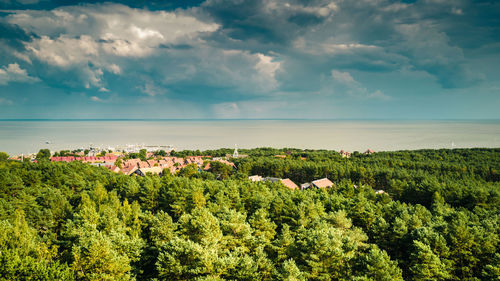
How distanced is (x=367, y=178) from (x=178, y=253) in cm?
3606

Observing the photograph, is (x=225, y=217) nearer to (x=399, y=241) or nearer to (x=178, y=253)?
(x=178, y=253)

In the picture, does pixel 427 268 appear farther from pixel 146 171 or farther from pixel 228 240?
pixel 146 171

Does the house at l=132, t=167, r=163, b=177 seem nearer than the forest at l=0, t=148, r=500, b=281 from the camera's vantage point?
No

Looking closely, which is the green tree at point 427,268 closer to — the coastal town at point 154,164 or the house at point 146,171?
the coastal town at point 154,164

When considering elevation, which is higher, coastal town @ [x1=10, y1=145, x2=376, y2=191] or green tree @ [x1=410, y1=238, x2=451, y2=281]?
coastal town @ [x1=10, y1=145, x2=376, y2=191]

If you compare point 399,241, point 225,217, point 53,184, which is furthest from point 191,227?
point 53,184

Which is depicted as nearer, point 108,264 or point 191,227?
point 108,264

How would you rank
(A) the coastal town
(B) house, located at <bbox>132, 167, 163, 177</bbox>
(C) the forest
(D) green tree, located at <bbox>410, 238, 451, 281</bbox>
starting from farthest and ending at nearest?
(B) house, located at <bbox>132, 167, 163, 177</bbox>, (A) the coastal town, (D) green tree, located at <bbox>410, 238, 451, 281</bbox>, (C) the forest

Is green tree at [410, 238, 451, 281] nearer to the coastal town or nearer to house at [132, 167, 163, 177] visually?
the coastal town

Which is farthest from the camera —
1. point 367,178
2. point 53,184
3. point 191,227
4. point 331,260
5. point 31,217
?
point 367,178

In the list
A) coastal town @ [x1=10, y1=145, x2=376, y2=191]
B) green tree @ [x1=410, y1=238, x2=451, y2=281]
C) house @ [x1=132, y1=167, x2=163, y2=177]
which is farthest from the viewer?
house @ [x1=132, y1=167, x2=163, y2=177]

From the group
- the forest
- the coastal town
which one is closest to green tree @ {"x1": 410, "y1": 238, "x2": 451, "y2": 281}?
the forest

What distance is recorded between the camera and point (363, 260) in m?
10.6

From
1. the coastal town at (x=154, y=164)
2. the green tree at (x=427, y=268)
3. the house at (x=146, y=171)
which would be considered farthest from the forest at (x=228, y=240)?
the house at (x=146, y=171)
